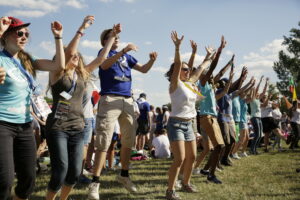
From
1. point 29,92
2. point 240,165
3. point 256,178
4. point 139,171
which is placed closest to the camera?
point 29,92

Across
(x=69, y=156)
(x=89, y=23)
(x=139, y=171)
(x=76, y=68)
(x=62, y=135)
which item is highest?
(x=89, y=23)

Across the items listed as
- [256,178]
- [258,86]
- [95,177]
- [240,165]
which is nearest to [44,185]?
[95,177]

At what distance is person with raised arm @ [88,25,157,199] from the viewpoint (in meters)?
4.70

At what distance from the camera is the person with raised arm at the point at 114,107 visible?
4.70 m

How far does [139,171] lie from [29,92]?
15.9ft

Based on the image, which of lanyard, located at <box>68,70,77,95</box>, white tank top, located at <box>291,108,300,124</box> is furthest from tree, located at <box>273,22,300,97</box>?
lanyard, located at <box>68,70,77,95</box>

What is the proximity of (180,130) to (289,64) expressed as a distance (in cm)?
4999

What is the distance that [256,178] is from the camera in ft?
22.0

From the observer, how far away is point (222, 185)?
592cm

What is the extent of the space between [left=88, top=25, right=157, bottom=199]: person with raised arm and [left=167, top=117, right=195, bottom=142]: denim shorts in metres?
0.60

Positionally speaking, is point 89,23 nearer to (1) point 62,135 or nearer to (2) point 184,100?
(1) point 62,135

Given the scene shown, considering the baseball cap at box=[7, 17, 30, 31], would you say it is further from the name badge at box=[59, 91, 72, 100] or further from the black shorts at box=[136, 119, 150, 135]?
the black shorts at box=[136, 119, 150, 135]

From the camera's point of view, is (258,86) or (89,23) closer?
(89,23)

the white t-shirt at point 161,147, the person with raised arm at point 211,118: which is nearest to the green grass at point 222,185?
the person with raised arm at point 211,118
